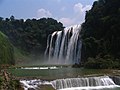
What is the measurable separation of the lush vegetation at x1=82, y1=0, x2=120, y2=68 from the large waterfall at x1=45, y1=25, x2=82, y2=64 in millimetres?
2614

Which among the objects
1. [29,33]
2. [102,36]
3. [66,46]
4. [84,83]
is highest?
[29,33]

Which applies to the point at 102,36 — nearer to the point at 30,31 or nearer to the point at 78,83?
the point at 78,83

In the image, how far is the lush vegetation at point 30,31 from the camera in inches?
3132

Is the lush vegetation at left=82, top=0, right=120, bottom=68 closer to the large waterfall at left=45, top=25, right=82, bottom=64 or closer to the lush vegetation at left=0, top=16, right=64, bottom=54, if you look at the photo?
the large waterfall at left=45, top=25, right=82, bottom=64

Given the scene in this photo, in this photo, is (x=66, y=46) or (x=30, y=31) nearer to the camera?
(x=66, y=46)

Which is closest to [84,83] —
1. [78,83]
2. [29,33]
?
[78,83]

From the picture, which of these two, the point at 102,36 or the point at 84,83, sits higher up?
the point at 102,36

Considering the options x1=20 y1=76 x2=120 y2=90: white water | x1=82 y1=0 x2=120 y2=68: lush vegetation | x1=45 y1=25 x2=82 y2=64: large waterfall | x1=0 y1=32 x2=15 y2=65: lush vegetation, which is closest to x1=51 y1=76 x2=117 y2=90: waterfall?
x1=20 y1=76 x2=120 y2=90: white water

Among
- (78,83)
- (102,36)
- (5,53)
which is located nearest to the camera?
(78,83)

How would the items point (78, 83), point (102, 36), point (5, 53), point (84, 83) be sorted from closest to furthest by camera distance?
point (78, 83) → point (84, 83) → point (102, 36) → point (5, 53)

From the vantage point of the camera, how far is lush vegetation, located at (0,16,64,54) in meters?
79.6

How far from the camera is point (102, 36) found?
167ft

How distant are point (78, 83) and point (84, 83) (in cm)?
63

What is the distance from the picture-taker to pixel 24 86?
23406mm
